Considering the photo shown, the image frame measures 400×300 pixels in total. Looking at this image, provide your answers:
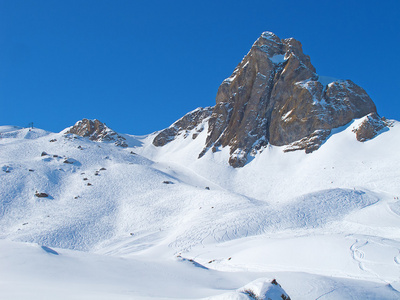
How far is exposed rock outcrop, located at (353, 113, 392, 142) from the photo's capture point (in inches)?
2299

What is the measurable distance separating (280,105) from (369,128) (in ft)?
62.8

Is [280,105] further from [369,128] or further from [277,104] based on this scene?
[369,128]

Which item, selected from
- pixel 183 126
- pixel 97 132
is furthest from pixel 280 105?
pixel 97 132

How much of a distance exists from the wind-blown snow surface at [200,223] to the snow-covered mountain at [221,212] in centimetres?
12

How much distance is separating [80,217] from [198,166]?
34383 millimetres

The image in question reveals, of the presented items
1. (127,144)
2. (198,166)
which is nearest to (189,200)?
(198,166)

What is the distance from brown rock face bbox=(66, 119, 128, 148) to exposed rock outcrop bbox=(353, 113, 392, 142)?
65357mm

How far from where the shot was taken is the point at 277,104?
71.7 meters

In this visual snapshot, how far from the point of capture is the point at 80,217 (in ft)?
122

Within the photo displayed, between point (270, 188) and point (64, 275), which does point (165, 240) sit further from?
point (270, 188)

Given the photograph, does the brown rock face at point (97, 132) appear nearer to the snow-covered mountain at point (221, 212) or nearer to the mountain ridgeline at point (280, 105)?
the snow-covered mountain at point (221, 212)

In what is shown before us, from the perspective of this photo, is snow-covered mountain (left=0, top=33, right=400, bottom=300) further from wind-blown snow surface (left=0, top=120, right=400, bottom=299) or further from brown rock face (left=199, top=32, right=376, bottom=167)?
brown rock face (left=199, top=32, right=376, bottom=167)

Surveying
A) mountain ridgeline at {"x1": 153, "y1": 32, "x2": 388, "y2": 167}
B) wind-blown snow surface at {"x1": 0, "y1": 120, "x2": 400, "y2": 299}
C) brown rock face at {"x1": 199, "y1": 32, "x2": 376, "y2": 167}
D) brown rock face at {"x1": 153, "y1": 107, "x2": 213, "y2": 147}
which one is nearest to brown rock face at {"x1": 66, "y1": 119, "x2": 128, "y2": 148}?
brown rock face at {"x1": 153, "y1": 107, "x2": 213, "y2": 147}

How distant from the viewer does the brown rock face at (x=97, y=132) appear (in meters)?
99.9
